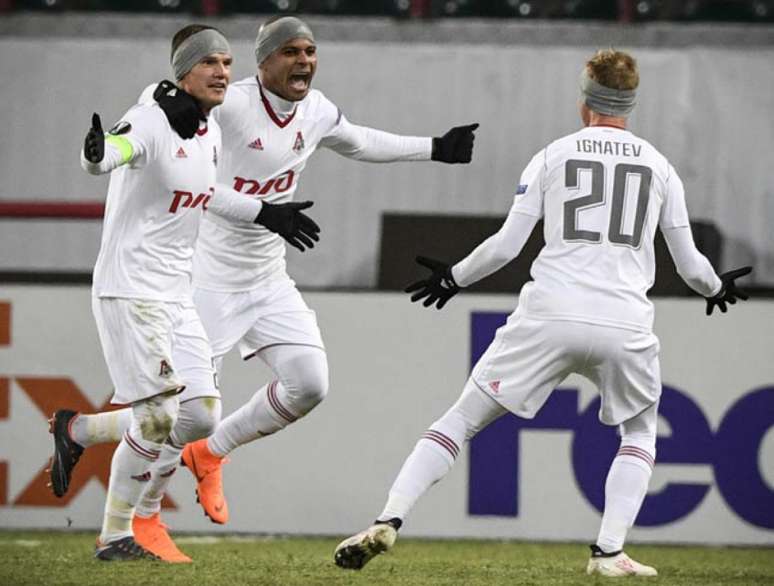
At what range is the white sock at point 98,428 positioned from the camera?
6.36 metres

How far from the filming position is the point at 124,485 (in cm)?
609

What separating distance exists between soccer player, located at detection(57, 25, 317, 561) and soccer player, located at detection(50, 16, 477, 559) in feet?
1.04

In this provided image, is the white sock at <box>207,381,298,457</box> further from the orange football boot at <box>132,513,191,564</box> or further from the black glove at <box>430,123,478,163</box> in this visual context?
the black glove at <box>430,123,478,163</box>

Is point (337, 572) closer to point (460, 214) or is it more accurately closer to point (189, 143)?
point (189, 143)

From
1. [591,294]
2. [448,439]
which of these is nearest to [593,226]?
[591,294]

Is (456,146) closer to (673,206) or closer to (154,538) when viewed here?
(673,206)

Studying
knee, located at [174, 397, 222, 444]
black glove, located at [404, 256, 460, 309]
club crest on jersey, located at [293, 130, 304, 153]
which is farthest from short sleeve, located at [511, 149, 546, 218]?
knee, located at [174, 397, 222, 444]

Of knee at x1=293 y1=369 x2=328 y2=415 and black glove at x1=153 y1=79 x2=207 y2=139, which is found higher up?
black glove at x1=153 y1=79 x2=207 y2=139

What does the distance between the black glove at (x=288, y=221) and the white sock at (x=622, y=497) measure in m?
1.39

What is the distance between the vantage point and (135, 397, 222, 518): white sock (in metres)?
6.29

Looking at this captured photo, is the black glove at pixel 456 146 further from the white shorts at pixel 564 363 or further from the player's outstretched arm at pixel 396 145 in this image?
the white shorts at pixel 564 363

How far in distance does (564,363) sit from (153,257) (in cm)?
149

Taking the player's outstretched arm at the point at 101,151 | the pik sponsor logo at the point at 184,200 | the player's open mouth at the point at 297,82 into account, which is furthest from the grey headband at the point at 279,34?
the player's outstretched arm at the point at 101,151

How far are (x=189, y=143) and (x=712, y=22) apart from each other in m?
6.51
